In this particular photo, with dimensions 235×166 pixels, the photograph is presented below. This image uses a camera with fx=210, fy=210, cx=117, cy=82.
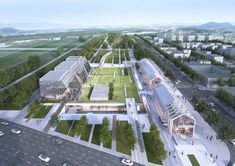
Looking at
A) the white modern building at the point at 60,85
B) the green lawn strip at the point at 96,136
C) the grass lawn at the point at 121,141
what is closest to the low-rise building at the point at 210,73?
the grass lawn at the point at 121,141

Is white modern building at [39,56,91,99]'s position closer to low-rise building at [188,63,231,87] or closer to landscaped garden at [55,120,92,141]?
landscaped garden at [55,120,92,141]

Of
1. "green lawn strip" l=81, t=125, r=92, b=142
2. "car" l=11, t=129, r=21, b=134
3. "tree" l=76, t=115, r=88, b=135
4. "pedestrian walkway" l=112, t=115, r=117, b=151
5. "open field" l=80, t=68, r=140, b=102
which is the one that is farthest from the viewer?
"open field" l=80, t=68, r=140, b=102

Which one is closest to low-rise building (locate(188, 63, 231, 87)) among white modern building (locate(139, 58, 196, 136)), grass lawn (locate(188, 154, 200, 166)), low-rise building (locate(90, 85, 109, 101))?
white modern building (locate(139, 58, 196, 136))

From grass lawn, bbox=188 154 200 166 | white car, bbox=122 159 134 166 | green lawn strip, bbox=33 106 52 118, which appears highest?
green lawn strip, bbox=33 106 52 118

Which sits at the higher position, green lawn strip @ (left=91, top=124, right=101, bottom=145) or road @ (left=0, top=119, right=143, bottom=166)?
green lawn strip @ (left=91, top=124, right=101, bottom=145)

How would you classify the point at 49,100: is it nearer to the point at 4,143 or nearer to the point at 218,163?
the point at 4,143

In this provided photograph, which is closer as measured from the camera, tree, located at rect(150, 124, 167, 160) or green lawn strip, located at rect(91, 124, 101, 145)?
tree, located at rect(150, 124, 167, 160)

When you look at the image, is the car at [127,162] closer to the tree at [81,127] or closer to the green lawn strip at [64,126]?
the tree at [81,127]
